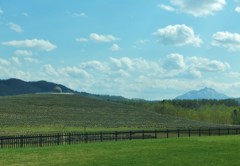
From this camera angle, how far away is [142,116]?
4678 inches

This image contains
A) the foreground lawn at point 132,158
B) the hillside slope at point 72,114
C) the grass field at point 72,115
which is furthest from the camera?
the hillside slope at point 72,114

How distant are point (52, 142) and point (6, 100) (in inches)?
3202

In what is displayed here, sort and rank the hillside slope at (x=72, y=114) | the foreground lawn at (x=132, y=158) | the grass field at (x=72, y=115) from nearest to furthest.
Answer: the foreground lawn at (x=132, y=158), the grass field at (x=72, y=115), the hillside slope at (x=72, y=114)

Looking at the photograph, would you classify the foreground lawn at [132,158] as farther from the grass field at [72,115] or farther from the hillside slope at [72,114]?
the hillside slope at [72,114]

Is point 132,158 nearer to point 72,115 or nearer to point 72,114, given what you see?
point 72,115

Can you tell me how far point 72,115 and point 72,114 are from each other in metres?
1.51

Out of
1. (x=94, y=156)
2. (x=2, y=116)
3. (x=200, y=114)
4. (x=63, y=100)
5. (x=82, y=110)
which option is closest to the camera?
(x=94, y=156)

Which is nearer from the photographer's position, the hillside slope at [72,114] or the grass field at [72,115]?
the grass field at [72,115]

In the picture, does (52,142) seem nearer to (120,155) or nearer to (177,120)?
(120,155)

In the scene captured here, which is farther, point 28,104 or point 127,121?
point 28,104

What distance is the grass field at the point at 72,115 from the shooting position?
9206cm

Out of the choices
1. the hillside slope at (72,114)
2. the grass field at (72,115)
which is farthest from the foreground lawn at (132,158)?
Answer: the hillside slope at (72,114)

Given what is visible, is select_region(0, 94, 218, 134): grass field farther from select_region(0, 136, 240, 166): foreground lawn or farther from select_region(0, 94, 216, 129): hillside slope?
select_region(0, 136, 240, 166): foreground lawn

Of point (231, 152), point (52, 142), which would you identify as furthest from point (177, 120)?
point (231, 152)
